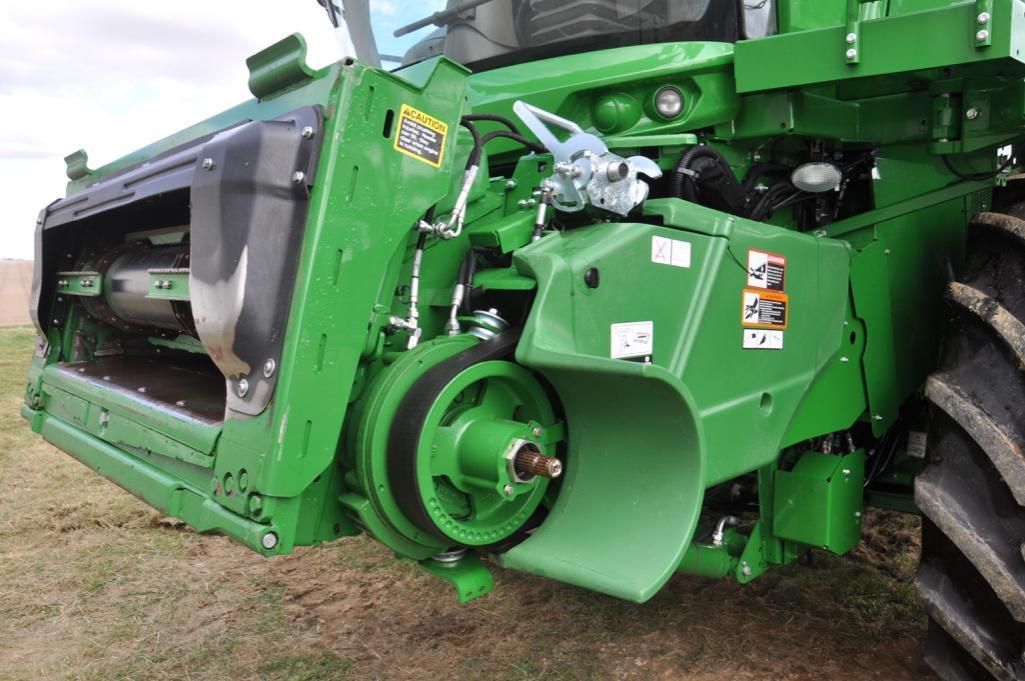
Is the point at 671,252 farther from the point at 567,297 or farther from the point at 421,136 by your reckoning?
the point at 421,136

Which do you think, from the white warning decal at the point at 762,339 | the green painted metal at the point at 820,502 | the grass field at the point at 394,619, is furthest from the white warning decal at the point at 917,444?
the white warning decal at the point at 762,339

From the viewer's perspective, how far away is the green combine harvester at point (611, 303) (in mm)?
1797

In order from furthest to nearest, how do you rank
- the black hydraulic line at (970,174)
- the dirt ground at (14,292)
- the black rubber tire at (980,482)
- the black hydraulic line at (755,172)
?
1. the dirt ground at (14,292)
2. the black hydraulic line at (970,174)
3. the black hydraulic line at (755,172)
4. the black rubber tire at (980,482)

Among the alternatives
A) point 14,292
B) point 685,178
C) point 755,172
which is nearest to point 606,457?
point 685,178

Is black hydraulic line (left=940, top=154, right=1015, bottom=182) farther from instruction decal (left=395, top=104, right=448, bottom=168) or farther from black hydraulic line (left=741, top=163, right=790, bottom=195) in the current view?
instruction decal (left=395, top=104, right=448, bottom=168)

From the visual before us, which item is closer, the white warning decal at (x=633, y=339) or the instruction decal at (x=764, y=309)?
the white warning decal at (x=633, y=339)

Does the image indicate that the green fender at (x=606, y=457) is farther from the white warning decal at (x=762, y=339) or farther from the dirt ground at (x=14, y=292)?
the dirt ground at (x=14, y=292)

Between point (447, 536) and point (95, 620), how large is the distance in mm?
1993

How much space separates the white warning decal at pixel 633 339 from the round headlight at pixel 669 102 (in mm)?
743

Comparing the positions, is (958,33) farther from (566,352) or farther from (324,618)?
(324,618)

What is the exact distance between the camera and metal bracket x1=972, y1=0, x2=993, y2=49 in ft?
6.45

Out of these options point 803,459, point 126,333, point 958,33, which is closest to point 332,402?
point 803,459

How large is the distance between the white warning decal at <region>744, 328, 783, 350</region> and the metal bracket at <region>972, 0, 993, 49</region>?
85 centimetres

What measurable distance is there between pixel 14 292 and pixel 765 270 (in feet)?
59.5
